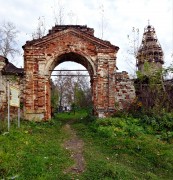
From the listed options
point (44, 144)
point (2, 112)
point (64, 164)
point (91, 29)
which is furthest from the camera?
point (91, 29)

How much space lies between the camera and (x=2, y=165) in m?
7.34

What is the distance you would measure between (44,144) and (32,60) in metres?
6.86

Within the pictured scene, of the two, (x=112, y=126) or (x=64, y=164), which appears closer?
(x=64, y=164)

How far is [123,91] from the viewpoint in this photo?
53.1ft

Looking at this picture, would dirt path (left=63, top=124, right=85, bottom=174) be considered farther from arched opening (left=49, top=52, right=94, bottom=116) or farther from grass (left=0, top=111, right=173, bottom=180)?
arched opening (left=49, top=52, right=94, bottom=116)

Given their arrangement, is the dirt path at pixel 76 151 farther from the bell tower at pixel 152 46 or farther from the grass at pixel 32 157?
the bell tower at pixel 152 46

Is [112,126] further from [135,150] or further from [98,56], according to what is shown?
[98,56]

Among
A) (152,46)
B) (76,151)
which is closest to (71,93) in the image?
(152,46)

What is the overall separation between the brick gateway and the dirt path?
293 centimetres

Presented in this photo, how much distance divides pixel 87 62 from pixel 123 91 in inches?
105

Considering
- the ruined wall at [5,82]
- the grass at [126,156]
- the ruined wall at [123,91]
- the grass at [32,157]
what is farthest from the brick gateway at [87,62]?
the grass at [32,157]

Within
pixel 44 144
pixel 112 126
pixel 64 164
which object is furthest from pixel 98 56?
pixel 64 164

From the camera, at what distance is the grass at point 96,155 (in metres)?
7.43

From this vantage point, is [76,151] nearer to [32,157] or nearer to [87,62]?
[32,157]
